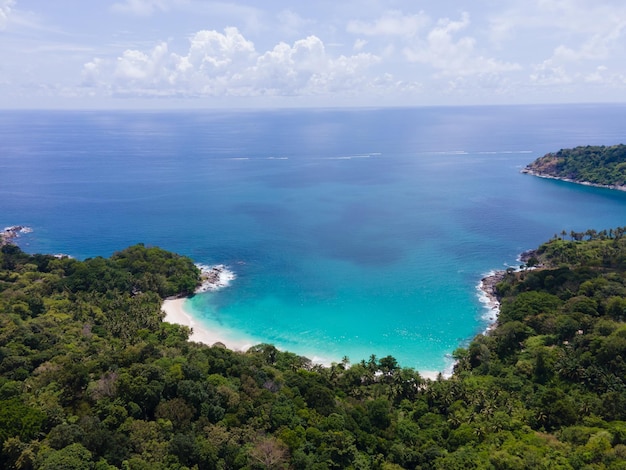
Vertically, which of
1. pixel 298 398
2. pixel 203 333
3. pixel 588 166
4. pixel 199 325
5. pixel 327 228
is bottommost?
pixel 203 333

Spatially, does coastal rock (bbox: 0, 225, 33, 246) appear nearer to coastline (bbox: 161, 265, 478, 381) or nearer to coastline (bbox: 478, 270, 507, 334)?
coastline (bbox: 161, 265, 478, 381)

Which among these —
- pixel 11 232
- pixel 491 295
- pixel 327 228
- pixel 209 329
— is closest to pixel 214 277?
pixel 209 329

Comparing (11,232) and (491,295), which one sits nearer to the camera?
(491,295)

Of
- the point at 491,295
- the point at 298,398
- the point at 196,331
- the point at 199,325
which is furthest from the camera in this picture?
the point at 491,295

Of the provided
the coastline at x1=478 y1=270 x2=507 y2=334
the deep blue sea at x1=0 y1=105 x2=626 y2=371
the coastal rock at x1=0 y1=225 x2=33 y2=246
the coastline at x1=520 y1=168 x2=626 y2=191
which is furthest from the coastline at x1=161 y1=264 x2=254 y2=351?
the coastline at x1=520 y1=168 x2=626 y2=191

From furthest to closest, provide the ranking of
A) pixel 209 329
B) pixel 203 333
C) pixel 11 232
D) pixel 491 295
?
1. pixel 11 232
2. pixel 491 295
3. pixel 209 329
4. pixel 203 333

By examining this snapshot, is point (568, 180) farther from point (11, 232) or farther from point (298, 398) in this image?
point (11, 232)
